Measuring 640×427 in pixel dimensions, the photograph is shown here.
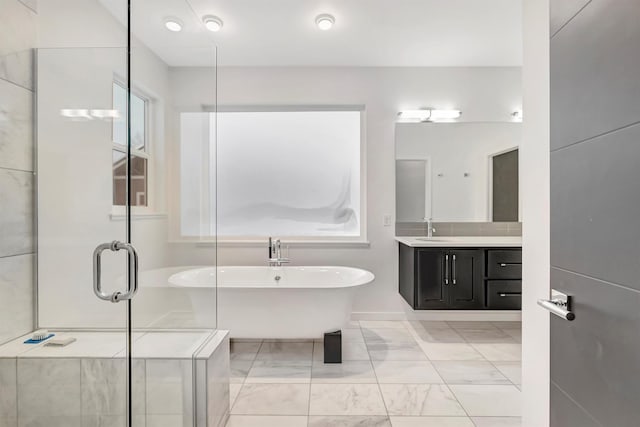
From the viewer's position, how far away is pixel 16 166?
1.36m

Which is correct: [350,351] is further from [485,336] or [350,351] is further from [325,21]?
[325,21]

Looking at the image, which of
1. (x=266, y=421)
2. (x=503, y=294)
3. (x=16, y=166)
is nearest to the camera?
(x=16, y=166)

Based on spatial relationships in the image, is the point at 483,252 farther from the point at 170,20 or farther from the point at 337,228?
the point at 170,20

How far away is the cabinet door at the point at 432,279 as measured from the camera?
9.91 ft

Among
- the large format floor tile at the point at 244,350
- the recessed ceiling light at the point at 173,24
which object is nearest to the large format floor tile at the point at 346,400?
the large format floor tile at the point at 244,350

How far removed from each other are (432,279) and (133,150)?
251cm

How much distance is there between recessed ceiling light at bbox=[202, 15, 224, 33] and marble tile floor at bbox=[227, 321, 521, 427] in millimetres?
2569

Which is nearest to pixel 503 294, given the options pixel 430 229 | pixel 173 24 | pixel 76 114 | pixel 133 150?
pixel 430 229

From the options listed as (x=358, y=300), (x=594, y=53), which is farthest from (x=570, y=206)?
(x=358, y=300)

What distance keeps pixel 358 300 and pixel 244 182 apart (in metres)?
1.70

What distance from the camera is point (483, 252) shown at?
302cm

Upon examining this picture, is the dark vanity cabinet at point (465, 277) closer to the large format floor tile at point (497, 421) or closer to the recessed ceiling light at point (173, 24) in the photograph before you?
the large format floor tile at point (497, 421)

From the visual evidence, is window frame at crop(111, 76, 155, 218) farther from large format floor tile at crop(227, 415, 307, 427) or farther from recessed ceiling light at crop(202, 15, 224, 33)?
recessed ceiling light at crop(202, 15, 224, 33)

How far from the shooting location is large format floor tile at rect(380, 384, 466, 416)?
6.29ft
